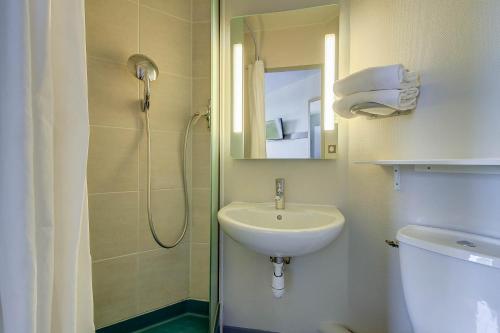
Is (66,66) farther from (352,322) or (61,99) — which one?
(352,322)

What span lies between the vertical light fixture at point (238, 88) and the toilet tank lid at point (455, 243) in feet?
3.20

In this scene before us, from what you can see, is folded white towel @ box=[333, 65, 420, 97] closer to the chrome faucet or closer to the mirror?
the mirror

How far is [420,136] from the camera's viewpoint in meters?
0.95

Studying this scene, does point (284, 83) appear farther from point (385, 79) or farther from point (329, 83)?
point (385, 79)

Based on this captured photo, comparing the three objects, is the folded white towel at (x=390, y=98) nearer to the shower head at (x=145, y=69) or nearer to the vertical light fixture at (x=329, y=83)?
the vertical light fixture at (x=329, y=83)

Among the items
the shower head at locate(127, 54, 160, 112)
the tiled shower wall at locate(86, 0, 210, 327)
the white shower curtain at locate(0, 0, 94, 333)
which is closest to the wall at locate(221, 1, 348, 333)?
the tiled shower wall at locate(86, 0, 210, 327)

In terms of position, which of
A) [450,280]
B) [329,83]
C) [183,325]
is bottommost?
[183,325]

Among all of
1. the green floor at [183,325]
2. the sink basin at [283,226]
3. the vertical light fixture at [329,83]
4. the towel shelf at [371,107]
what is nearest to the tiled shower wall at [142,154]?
the green floor at [183,325]

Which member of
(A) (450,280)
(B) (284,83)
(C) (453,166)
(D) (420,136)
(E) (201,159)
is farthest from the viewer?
(E) (201,159)

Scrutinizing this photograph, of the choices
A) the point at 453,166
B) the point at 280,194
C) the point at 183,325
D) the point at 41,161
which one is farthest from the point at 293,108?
the point at 183,325

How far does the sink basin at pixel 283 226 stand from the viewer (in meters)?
0.94

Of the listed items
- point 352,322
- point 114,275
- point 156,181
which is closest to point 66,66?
point 156,181

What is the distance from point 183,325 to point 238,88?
1.48 m

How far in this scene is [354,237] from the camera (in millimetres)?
1240
